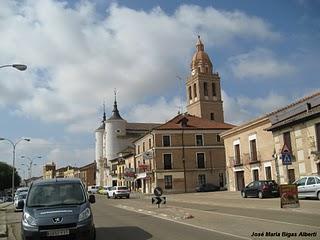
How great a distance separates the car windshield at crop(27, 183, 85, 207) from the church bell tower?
3464 inches

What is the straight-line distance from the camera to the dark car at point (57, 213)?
37.2ft

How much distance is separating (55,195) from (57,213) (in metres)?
1.25

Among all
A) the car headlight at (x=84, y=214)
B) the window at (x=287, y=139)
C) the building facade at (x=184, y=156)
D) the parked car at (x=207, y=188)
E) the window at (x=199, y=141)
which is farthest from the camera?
the window at (x=199, y=141)

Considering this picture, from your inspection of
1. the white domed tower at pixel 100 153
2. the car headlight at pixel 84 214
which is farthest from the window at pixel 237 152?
the white domed tower at pixel 100 153

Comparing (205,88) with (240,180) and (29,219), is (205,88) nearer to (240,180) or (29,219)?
(240,180)

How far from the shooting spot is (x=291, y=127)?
38750mm

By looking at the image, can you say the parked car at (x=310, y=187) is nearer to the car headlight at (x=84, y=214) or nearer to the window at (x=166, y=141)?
the car headlight at (x=84, y=214)

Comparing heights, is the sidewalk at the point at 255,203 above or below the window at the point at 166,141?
below

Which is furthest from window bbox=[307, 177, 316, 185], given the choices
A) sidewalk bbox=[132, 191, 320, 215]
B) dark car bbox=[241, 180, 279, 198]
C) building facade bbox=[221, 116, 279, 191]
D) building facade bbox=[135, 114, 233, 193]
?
building facade bbox=[135, 114, 233, 193]

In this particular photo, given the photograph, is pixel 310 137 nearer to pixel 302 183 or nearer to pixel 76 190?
pixel 302 183

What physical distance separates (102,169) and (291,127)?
8521 cm

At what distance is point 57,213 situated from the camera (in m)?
11.7

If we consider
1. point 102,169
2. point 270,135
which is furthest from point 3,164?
point 270,135

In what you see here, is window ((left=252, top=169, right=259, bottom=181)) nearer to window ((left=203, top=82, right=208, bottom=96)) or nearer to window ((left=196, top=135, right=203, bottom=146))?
window ((left=196, top=135, right=203, bottom=146))
